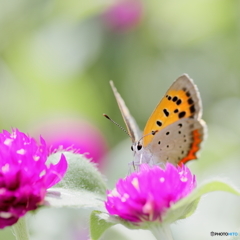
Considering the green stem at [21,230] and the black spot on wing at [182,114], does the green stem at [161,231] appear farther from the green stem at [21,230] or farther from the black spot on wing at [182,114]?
the black spot on wing at [182,114]

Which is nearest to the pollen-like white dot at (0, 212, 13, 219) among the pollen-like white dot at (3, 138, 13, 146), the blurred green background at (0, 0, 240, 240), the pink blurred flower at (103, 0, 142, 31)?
the pollen-like white dot at (3, 138, 13, 146)

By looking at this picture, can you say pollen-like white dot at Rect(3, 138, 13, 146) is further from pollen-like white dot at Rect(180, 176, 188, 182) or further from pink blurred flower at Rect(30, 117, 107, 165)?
pink blurred flower at Rect(30, 117, 107, 165)

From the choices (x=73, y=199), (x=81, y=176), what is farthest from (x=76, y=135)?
(x=73, y=199)

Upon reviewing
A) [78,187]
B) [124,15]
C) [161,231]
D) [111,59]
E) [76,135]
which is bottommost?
[76,135]

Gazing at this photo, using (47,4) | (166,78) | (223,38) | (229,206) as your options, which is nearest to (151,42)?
(166,78)

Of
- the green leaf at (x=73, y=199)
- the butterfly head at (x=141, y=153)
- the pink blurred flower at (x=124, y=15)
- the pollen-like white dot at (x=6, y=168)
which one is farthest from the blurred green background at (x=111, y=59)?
the pollen-like white dot at (x=6, y=168)

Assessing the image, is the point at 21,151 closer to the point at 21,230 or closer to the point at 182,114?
the point at 21,230
